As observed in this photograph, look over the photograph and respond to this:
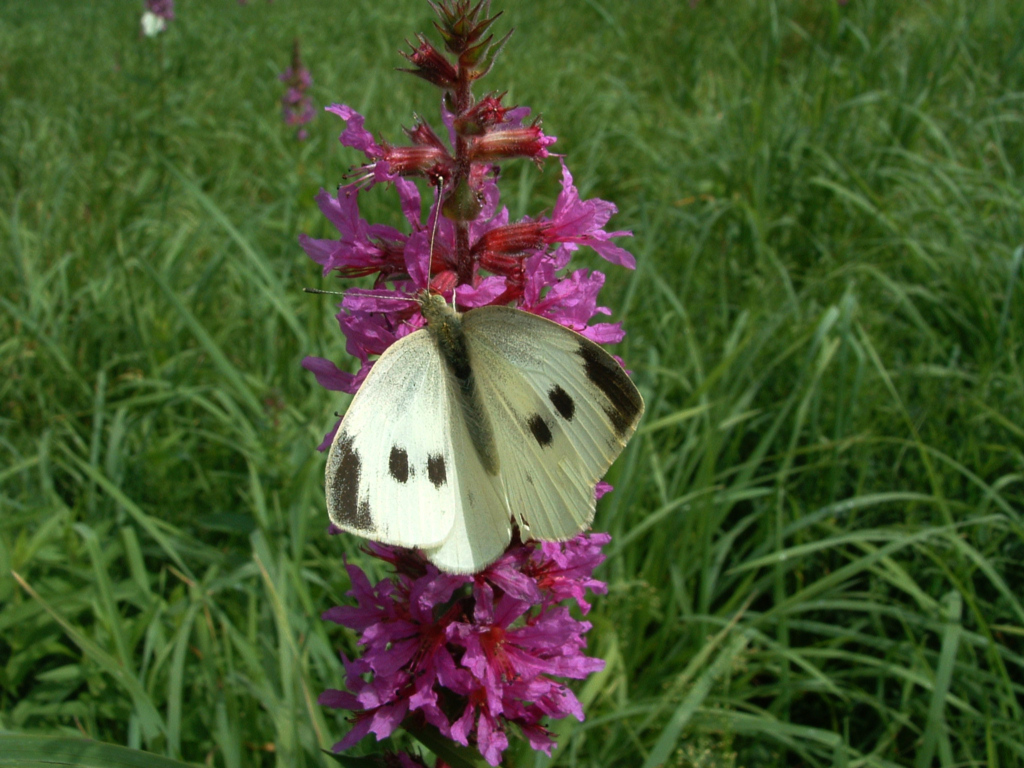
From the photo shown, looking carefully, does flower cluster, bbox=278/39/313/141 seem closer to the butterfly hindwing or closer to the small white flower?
the small white flower

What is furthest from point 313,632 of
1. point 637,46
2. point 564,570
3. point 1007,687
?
point 637,46

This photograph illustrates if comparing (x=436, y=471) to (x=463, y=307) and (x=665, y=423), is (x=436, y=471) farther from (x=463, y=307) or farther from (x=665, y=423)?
(x=665, y=423)

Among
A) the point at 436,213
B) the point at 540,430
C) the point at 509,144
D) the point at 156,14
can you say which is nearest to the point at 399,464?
the point at 540,430

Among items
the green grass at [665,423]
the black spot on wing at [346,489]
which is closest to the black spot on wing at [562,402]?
the black spot on wing at [346,489]

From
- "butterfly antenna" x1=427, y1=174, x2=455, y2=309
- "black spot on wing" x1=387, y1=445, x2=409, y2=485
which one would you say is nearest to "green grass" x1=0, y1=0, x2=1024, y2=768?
"black spot on wing" x1=387, y1=445, x2=409, y2=485

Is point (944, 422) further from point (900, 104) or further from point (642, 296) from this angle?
point (900, 104)

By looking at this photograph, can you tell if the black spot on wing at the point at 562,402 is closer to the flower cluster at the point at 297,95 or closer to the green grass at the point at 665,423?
the green grass at the point at 665,423
